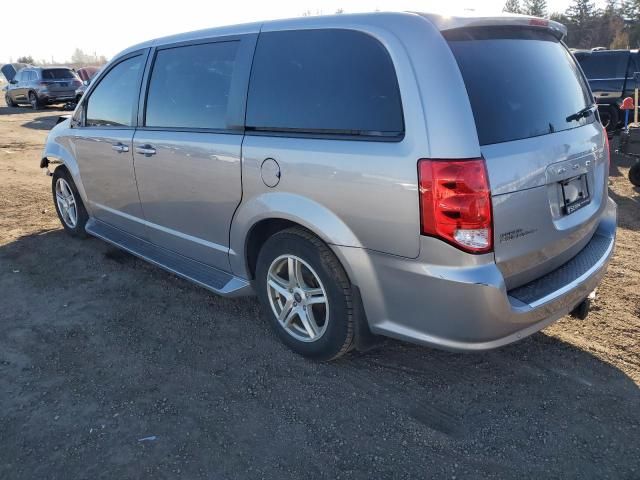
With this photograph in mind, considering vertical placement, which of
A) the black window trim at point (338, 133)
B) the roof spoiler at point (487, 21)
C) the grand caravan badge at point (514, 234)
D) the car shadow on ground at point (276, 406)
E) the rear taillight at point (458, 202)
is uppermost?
the roof spoiler at point (487, 21)

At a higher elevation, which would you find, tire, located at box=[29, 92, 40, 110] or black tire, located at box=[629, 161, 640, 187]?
tire, located at box=[29, 92, 40, 110]

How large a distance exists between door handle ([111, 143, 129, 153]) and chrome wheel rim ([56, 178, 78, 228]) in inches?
54.9

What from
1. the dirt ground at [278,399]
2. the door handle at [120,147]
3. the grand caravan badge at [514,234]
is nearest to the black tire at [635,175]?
the dirt ground at [278,399]

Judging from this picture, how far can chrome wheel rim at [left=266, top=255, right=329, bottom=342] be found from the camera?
3193 millimetres

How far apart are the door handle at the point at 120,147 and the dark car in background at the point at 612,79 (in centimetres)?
1078

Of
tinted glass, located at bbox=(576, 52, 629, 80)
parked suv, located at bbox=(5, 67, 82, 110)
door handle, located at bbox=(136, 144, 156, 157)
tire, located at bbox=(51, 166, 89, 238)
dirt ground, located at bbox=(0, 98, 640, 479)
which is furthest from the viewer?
parked suv, located at bbox=(5, 67, 82, 110)

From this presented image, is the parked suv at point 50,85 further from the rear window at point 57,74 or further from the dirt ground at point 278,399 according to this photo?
the dirt ground at point 278,399

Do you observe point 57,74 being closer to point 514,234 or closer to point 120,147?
point 120,147

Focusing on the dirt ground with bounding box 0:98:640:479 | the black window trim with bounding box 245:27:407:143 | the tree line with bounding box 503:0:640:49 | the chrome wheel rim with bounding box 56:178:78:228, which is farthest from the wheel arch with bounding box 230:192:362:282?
the tree line with bounding box 503:0:640:49

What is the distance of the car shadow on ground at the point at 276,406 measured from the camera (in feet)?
8.21

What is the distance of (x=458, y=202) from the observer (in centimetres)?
242

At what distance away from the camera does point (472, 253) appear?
2449 mm

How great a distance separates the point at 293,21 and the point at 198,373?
2146 mm

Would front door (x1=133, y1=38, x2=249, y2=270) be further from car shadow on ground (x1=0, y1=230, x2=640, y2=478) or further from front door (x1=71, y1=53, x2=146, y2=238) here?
car shadow on ground (x1=0, y1=230, x2=640, y2=478)
